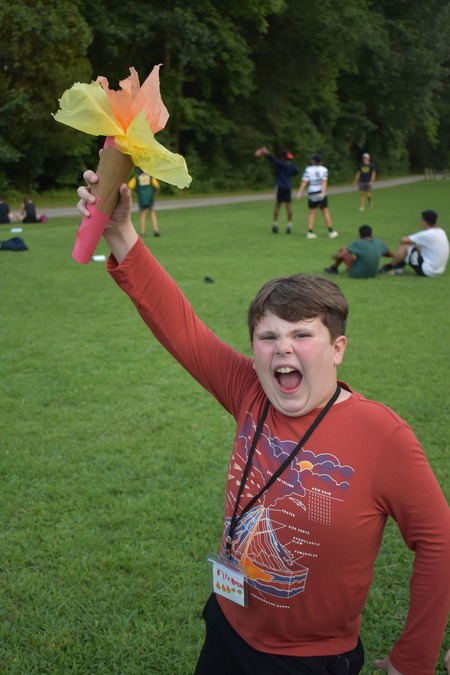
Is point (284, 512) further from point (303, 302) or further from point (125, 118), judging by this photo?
point (125, 118)

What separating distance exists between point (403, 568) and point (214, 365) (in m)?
2.03

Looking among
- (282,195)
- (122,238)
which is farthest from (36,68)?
(122,238)

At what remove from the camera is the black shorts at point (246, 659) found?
203cm

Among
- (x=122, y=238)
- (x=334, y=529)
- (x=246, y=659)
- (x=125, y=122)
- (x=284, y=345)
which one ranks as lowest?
(x=246, y=659)

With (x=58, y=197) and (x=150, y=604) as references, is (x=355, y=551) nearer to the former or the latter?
(x=150, y=604)

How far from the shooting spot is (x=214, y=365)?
2371 millimetres

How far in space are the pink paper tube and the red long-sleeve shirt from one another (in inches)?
27.3

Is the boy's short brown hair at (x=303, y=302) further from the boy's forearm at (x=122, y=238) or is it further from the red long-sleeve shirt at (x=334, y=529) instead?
the boy's forearm at (x=122, y=238)

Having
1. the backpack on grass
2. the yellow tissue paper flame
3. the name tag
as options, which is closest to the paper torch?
the yellow tissue paper flame

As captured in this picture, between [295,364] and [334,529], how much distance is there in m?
0.45

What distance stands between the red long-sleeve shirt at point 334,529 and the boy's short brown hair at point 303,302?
0.78 feet

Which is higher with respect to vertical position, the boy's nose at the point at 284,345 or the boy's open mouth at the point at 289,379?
the boy's nose at the point at 284,345

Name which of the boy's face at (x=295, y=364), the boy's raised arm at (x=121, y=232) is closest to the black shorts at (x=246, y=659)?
the boy's face at (x=295, y=364)

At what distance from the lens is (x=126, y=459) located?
16.4 ft
